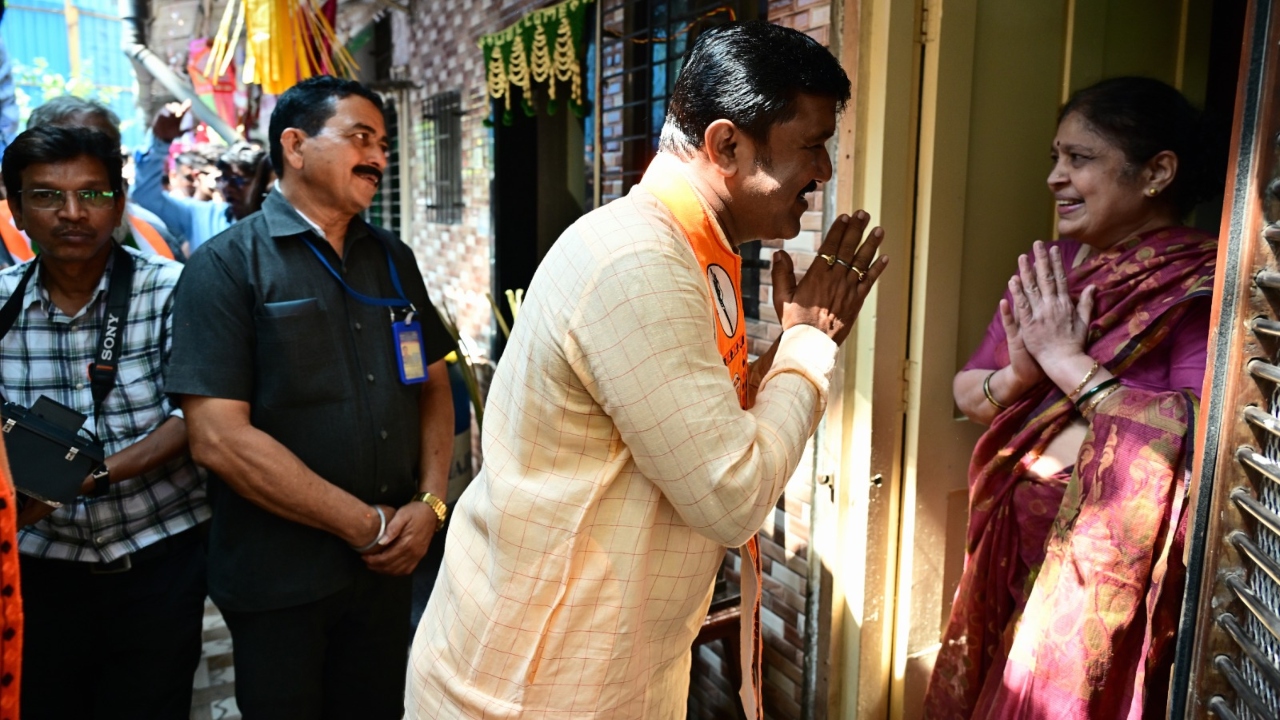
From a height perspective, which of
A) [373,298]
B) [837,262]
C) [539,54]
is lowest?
[373,298]

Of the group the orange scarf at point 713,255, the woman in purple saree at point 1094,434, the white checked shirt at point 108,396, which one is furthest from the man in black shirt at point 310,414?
the woman in purple saree at point 1094,434

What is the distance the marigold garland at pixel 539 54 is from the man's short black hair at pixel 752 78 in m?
3.00

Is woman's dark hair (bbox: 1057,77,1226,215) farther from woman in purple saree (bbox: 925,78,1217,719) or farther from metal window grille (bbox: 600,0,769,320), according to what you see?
metal window grille (bbox: 600,0,769,320)

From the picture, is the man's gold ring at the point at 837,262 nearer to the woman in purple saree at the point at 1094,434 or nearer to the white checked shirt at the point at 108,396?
the woman in purple saree at the point at 1094,434

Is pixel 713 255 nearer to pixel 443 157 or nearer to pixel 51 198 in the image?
pixel 51 198

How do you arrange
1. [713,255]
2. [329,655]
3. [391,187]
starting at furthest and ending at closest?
[391,187], [329,655], [713,255]

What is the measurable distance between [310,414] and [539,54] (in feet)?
9.50

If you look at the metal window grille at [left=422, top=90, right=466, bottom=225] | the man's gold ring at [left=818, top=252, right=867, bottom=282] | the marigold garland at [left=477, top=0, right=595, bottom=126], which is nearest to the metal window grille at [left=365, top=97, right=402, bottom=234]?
the metal window grille at [left=422, top=90, right=466, bottom=225]

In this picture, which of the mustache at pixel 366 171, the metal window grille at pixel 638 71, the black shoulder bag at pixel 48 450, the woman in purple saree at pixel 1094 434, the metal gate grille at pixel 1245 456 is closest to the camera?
the metal gate grille at pixel 1245 456

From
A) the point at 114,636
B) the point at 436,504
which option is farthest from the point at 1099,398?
the point at 114,636

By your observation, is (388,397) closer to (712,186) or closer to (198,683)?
(712,186)

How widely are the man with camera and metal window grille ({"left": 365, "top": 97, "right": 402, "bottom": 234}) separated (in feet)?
17.0

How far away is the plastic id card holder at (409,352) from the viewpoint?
7.50 feet

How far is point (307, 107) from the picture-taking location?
2.22 meters
